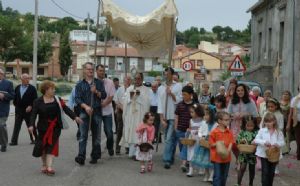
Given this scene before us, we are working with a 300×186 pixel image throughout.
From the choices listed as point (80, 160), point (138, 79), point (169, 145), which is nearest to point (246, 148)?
point (169, 145)

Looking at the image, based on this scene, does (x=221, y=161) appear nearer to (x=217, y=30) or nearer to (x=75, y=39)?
(x=75, y=39)

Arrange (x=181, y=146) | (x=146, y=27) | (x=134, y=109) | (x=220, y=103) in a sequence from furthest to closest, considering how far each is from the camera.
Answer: (x=146, y=27)
(x=134, y=109)
(x=220, y=103)
(x=181, y=146)

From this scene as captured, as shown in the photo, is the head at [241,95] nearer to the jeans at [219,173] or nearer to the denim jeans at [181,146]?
the denim jeans at [181,146]

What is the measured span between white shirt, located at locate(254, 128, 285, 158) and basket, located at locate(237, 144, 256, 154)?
8.0 inches

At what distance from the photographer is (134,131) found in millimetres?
12750

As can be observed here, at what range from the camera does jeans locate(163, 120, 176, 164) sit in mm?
11781

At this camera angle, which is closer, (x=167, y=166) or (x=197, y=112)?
(x=197, y=112)

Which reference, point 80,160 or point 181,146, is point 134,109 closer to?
point 181,146

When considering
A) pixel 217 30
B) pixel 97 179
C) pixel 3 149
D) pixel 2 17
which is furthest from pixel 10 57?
pixel 217 30

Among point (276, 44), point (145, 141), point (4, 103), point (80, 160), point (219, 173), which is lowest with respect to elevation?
point (80, 160)

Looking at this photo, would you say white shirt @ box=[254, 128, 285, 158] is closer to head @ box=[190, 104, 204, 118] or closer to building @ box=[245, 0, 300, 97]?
head @ box=[190, 104, 204, 118]

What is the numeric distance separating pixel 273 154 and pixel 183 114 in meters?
2.89

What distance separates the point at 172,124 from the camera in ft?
39.6

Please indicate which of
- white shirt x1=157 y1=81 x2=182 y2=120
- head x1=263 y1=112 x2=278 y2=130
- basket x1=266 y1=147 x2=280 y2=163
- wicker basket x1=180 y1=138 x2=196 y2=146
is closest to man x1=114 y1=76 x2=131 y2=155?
white shirt x1=157 y1=81 x2=182 y2=120
